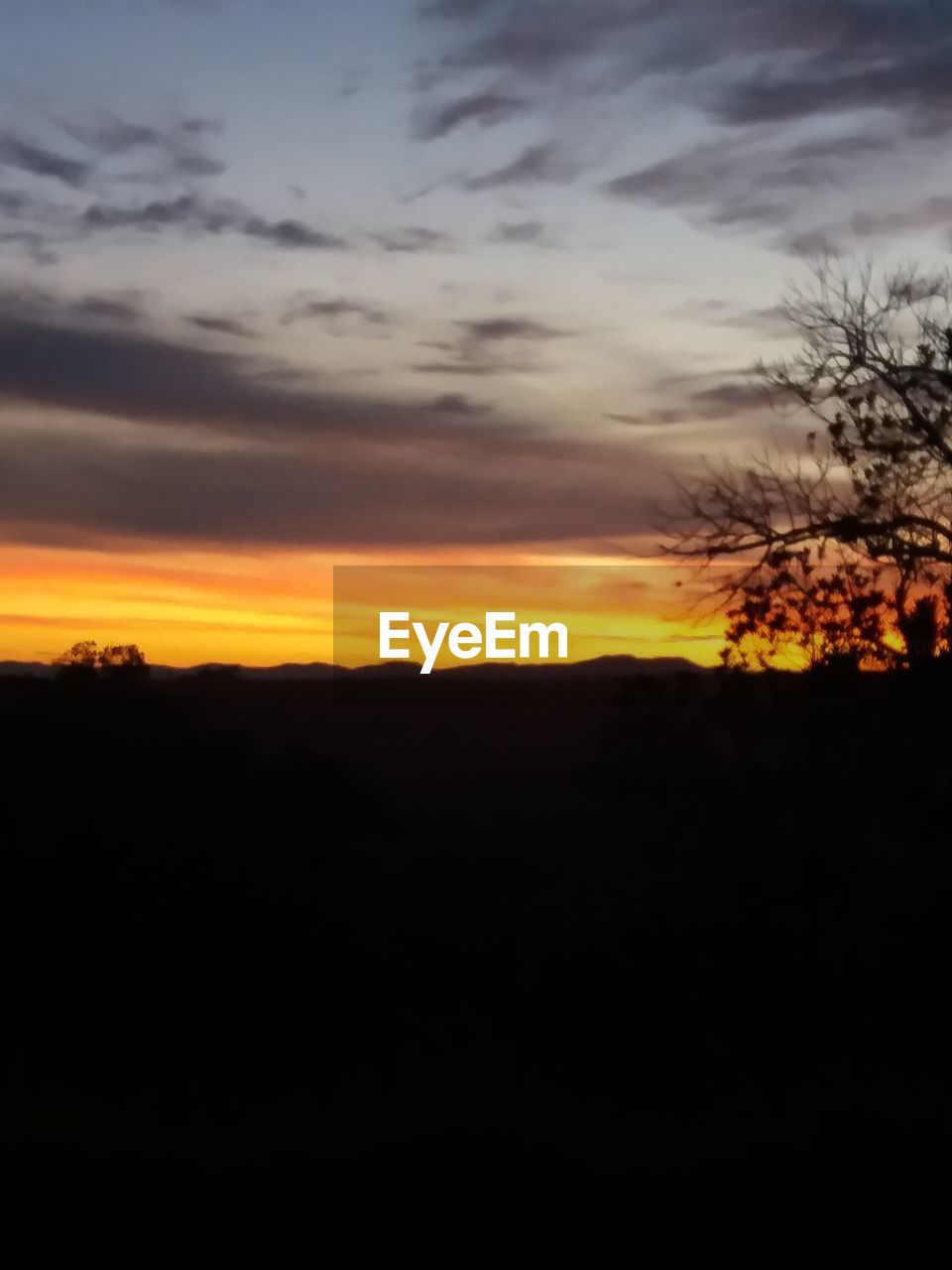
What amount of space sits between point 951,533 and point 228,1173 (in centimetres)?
912

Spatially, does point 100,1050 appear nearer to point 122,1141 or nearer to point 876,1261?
point 122,1141

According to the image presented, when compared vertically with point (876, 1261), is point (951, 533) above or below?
above

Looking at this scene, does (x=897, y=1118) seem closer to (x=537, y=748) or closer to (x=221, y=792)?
(x=221, y=792)

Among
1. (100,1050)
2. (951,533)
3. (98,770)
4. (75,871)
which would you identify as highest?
(951,533)

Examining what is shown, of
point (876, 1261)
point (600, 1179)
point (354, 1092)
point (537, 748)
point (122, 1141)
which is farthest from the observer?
point (537, 748)

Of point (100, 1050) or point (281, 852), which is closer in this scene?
point (100, 1050)

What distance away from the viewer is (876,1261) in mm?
6977

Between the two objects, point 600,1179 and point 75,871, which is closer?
point 600,1179

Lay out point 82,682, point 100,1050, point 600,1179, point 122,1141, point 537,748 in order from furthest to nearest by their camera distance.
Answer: point 537,748 → point 82,682 → point 100,1050 → point 122,1141 → point 600,1179

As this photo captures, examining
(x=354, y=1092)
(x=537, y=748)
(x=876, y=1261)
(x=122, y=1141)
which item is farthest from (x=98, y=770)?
(x=537, y=748)

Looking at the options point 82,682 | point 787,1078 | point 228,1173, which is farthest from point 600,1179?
point 82,682

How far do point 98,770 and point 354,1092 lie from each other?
5.28 metres

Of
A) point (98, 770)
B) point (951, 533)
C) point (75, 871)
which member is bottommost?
point (75, 871)

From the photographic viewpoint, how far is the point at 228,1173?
768cm
